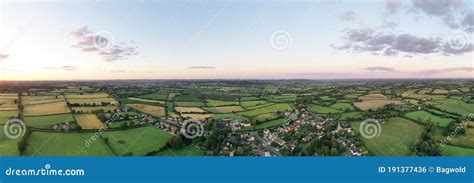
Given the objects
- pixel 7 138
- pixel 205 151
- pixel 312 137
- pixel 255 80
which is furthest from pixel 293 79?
pixel 7 138

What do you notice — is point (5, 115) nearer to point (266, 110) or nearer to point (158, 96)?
point (158, 96)

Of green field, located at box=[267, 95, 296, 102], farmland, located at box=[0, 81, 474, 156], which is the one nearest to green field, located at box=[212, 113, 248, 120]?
farmland, located at box=[0, 81, 474, 156]

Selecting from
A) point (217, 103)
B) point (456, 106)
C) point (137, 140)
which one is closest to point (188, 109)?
point (217, 103)

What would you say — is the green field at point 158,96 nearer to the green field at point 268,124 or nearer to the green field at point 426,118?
the green field at point 268,124

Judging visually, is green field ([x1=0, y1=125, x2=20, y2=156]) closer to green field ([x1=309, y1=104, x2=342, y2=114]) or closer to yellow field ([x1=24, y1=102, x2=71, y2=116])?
yellow field ([x1=24, y1=102, x2=71, y2=116])

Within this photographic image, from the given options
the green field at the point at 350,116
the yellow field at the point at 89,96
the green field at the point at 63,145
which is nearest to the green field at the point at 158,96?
the yellow field at the point at 89,96
